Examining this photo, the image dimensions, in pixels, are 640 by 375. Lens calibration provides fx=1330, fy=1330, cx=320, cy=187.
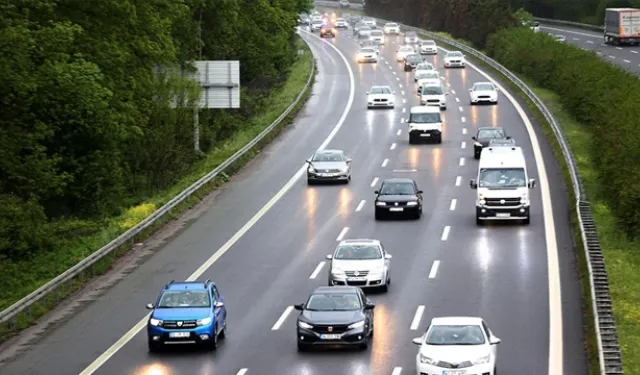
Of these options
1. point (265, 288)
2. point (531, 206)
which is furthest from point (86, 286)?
point (531, 206)

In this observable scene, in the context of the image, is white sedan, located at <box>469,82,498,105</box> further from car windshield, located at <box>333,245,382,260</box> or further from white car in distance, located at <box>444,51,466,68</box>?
car windshield, located at <box>333,245,382,260</box>

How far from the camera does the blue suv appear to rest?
3022 centimetres

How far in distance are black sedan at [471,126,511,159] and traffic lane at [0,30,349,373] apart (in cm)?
847

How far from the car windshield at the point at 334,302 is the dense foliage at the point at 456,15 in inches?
3858

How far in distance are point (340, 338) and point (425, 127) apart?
39946 millimetres

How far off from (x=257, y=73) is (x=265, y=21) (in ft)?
31.3

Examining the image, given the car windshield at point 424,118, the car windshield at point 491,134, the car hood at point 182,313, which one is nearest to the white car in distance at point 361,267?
the car hood at point 182,313

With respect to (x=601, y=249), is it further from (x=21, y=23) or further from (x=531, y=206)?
(x=21, y=23)

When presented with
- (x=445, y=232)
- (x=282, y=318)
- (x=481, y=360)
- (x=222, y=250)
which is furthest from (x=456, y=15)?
(x=481, y=360)

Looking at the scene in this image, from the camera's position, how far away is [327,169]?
57438mm

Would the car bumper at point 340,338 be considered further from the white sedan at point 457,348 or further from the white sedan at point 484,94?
the white sedan at point 484,94

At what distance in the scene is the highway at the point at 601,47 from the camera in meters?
107

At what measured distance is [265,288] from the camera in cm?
3809

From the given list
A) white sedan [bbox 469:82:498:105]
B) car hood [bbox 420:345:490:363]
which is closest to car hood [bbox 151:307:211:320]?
car hood [bbox 420:345:490:363]
